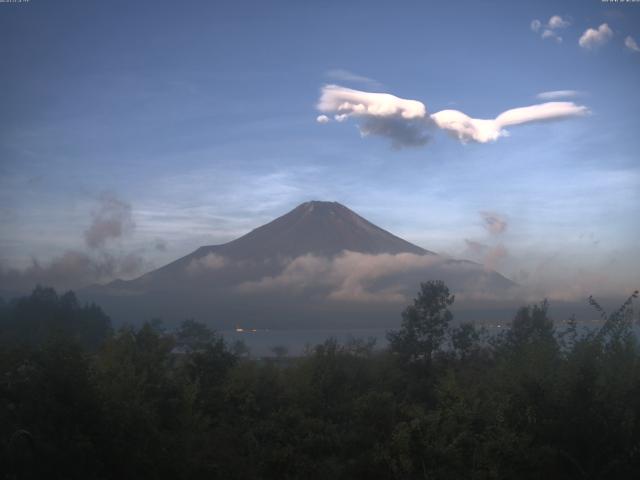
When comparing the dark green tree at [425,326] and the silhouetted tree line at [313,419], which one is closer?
the silhouetted tree line at [313,419]

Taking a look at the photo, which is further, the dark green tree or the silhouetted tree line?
the dark green tree

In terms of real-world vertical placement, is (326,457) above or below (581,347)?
below

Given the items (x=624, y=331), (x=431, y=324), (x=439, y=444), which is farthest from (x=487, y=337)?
(x=439, y=444)

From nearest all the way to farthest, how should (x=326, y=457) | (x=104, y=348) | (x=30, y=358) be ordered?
(x=30, y=358)
(x=326, y=457)
(x=104, y=348)

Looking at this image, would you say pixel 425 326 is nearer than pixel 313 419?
No

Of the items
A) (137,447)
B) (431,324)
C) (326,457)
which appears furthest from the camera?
(431,324)

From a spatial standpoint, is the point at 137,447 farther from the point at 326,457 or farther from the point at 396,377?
the point at 396,377

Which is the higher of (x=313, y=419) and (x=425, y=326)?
(x=425, y=326)

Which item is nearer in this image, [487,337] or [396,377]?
[396,377]
